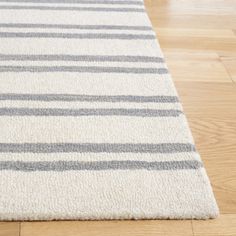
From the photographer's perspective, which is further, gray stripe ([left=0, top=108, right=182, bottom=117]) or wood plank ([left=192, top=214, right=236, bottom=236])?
gray stripe ([left=0, top=108, right=182, bottom=117])

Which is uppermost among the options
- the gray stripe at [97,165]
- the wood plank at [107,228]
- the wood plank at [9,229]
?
the gray stripe at [97,165]

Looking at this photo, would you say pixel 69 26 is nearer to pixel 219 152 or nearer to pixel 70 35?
pixel 70 35

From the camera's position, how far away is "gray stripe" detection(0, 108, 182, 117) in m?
1.13

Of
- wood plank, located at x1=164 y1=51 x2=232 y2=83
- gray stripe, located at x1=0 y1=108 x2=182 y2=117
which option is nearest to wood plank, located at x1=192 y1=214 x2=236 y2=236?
gray stripe, located at x1=0 y1=108 x2=182 y2=117

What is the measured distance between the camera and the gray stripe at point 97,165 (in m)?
0.98

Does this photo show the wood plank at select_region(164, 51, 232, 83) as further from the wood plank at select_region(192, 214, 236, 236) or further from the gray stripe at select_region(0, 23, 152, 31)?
the wood plank at select_region(192, 214, 236, 236)

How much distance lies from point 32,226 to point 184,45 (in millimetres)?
916

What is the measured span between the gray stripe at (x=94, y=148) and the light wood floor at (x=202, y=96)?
0.28 feet

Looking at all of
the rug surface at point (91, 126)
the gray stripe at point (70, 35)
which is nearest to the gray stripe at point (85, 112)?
the rug surface at point (91, 126)

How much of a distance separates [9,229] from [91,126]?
0.35 m

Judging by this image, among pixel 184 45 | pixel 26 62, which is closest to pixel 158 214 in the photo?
pixel 26 62

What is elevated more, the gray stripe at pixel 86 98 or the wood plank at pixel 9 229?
the gray stripe at pixel 86 98

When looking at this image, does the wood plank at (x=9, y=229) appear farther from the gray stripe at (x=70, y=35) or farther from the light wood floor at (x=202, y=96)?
the gray stripe at (x=70, y=35)

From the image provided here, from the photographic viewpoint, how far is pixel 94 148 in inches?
40.8
